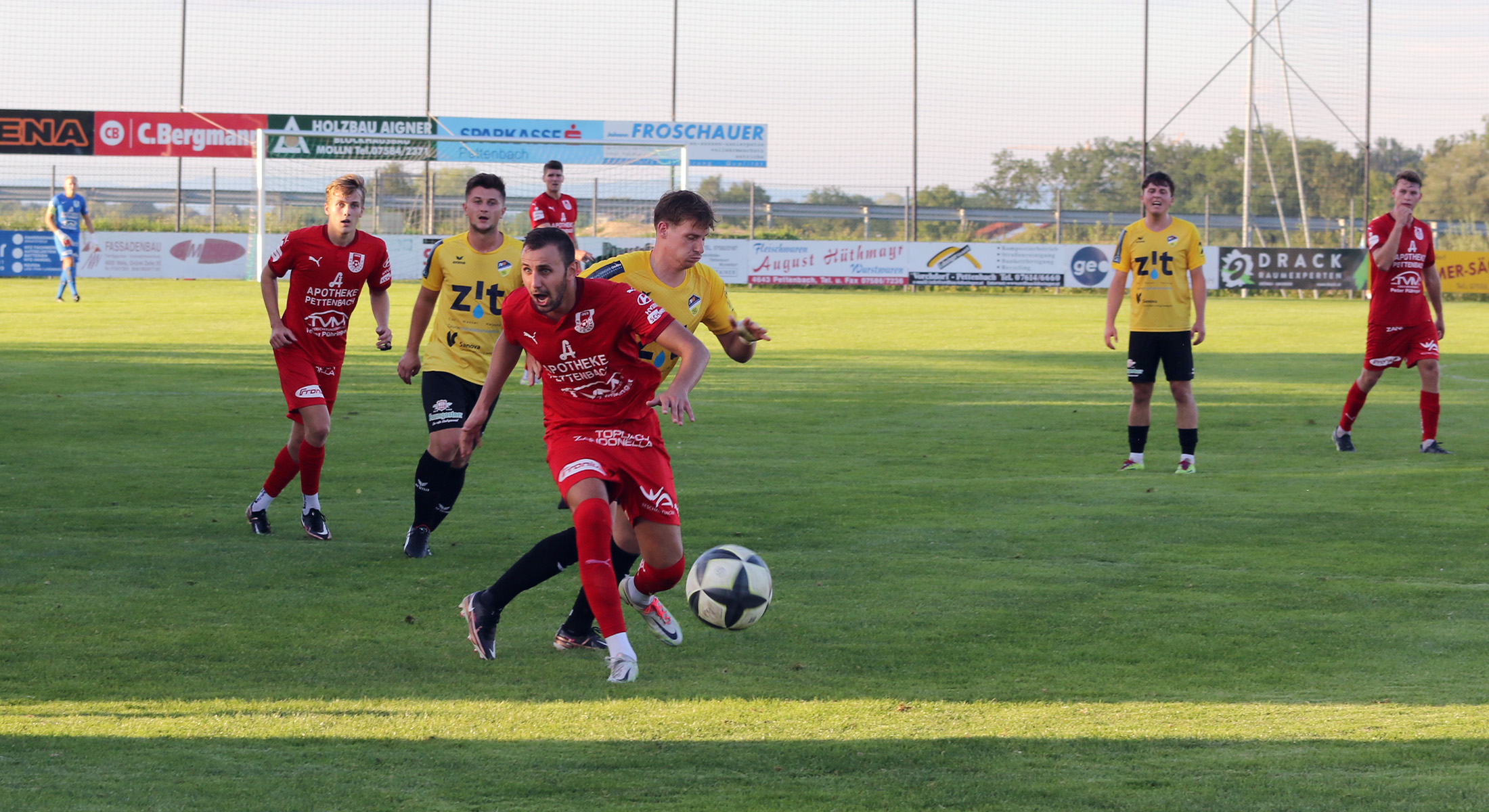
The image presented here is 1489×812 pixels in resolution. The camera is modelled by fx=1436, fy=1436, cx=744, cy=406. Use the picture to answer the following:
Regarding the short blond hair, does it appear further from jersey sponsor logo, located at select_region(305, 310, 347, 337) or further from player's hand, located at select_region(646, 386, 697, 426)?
player's hand, located at select_region(646, 386, 697, 426)

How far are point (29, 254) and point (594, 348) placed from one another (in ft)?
110

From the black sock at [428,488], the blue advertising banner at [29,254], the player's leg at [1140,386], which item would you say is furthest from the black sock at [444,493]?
the blue advertising banner at [29,254]

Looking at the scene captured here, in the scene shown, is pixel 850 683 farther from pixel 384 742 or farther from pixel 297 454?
pixel 297 454

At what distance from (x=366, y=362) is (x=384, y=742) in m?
13.6

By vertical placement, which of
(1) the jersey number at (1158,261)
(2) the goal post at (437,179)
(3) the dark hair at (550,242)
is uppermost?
(2) the goal post at (437,179)

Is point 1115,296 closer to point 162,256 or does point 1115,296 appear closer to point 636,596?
point 636,596

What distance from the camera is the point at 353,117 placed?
38.4 metres

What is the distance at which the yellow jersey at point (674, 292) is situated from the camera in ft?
19.0

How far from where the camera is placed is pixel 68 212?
26.2 m

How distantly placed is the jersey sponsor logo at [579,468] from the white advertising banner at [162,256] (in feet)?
105

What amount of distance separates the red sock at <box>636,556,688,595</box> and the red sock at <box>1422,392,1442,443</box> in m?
8.15

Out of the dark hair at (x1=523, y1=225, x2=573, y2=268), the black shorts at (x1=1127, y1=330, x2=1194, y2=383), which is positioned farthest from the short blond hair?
the black shorts at (x1=1127, y1=330, x2=1194, y2=383)

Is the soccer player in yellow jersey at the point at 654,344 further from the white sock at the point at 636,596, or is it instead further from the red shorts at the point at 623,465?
the red shorts at the point at 623,465

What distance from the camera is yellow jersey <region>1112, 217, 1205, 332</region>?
402 inches
